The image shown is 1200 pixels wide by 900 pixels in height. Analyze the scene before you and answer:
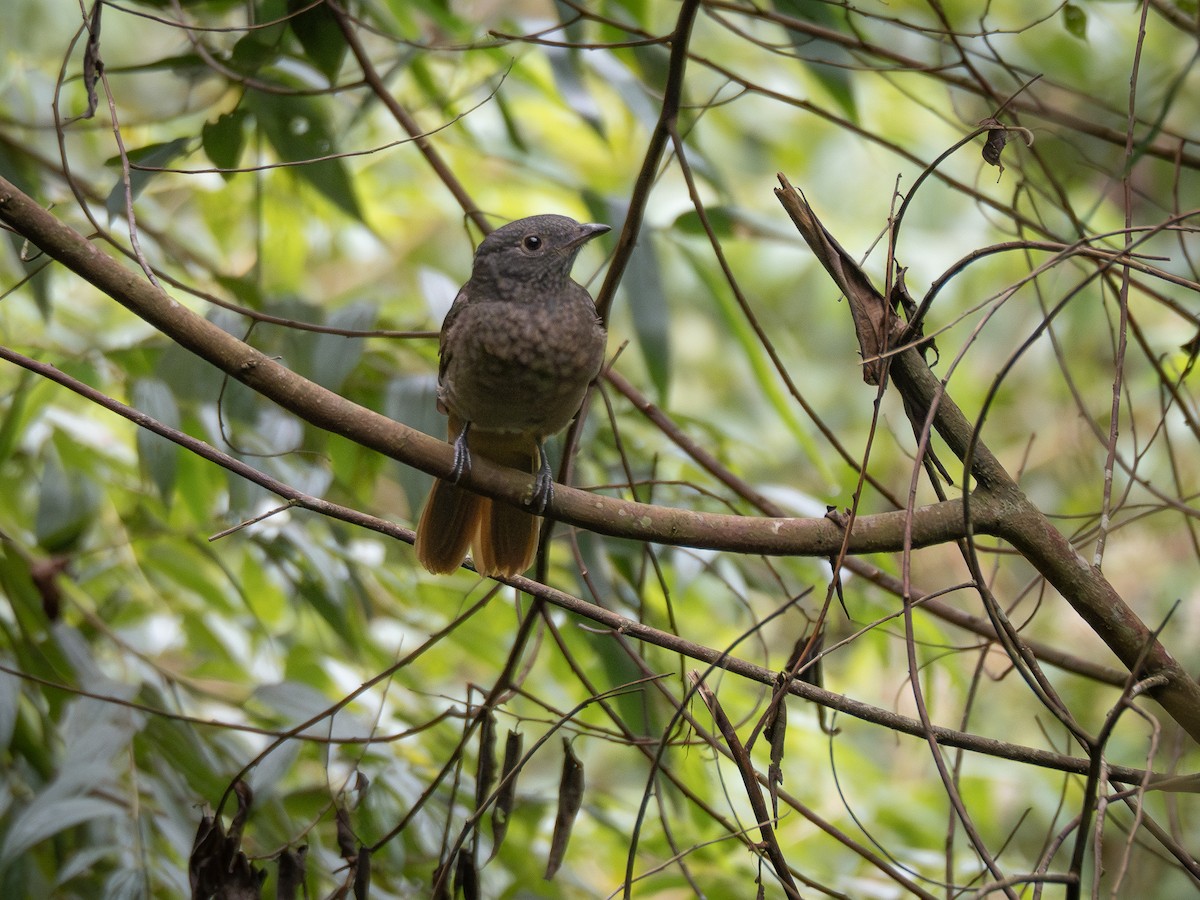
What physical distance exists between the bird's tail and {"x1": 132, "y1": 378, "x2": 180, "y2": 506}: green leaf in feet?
1.98

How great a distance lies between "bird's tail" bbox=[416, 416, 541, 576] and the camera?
289cm

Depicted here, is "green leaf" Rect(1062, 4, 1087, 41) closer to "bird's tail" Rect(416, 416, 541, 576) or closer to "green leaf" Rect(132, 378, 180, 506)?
"bird's tail" Rect(416, 416, 541, 576)

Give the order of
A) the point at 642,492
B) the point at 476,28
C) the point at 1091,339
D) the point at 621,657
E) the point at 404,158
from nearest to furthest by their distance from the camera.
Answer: the point at 621,657 < the point at 642,492 < the point at 476,28 < the point at 404,158 < the point at 1091,339

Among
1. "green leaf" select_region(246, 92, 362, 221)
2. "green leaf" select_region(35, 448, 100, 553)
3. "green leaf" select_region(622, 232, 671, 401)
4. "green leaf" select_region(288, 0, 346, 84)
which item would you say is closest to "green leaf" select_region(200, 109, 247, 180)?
"green leaf" select_region(246, 92, 362, 221)

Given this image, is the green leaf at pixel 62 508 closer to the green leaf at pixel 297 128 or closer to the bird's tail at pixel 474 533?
the bird's tail at pixel 474 533

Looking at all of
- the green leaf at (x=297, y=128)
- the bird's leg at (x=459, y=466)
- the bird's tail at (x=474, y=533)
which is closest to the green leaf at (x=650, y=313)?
the bird's tail at (x=474, y=533)

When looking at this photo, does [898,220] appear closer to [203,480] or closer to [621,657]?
[621,657]

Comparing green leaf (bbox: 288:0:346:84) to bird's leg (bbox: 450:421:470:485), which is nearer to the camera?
bird's leg (bbox: 450:421:470:485)

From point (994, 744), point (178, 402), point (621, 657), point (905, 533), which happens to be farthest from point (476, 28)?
point (994, 744)

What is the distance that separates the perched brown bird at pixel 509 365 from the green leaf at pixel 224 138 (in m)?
0.68

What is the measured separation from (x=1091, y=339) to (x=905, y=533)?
5.50 m

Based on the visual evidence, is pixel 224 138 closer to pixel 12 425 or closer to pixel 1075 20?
pixel 12 425

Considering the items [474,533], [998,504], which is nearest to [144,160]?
[474,533]

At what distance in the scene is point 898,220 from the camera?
5.80ft
